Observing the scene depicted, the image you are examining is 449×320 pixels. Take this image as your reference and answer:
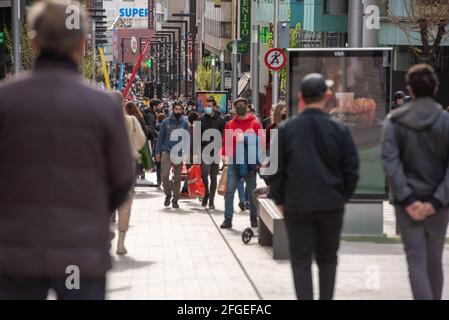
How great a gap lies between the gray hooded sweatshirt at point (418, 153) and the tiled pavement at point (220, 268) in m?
1.86

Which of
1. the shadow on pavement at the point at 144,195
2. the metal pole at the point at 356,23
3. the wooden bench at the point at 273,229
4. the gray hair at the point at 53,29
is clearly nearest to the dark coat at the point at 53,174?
the gray hair at the point at 53,29

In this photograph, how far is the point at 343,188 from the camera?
7.51 m

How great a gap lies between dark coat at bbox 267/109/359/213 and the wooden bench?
15.2 ft

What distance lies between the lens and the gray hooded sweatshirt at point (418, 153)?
304 inches

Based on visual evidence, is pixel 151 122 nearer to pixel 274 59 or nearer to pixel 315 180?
pixel 274 59

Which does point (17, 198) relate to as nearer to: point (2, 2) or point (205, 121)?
point (205, 121)

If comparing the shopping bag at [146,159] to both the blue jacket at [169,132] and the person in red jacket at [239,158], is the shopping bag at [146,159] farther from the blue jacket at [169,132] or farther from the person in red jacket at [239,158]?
the blue jacket at [169,132]

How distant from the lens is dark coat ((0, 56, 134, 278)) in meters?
4.61

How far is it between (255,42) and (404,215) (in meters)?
46.7

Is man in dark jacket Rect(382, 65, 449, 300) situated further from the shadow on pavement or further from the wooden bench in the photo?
the shadow on pavement

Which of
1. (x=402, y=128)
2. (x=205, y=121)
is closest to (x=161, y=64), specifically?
(x=205, y=121)

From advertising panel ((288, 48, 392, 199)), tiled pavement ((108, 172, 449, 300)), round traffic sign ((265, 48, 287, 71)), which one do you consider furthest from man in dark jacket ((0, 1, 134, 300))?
round traffic sign ((265, 48, 287, 71))

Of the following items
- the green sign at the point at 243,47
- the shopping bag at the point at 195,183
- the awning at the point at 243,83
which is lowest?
the awning at the point at 243,83

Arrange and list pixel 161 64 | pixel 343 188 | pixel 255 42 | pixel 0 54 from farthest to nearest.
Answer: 1. pixel 161 64
2. pixel 0 54
3. pixel 255 42
4. pixel 343 188
